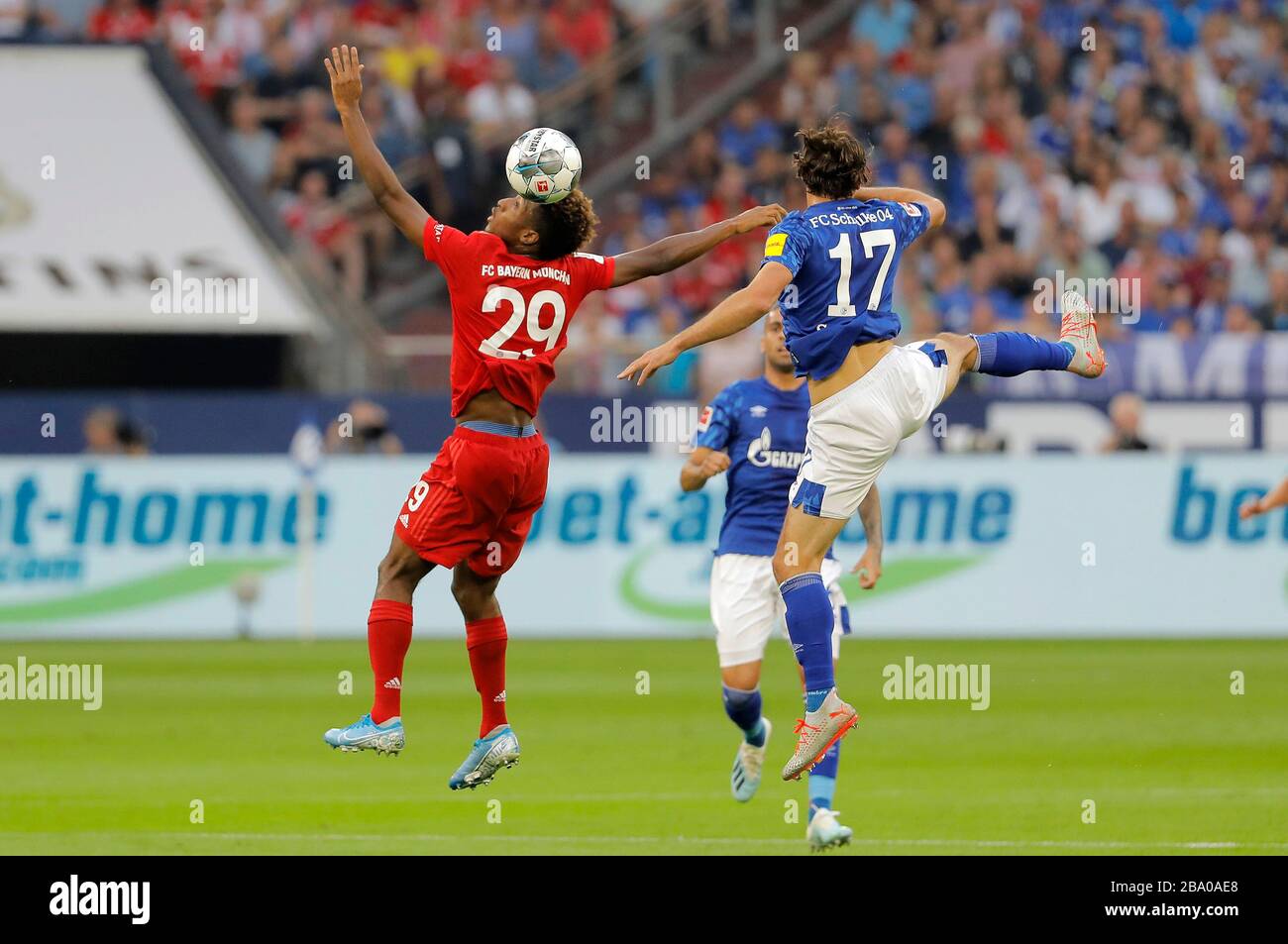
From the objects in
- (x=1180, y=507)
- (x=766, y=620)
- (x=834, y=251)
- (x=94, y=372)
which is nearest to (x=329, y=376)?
(x=94, y=372)

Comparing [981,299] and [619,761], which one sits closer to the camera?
[619,761]

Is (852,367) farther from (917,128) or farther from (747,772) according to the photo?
(917,128)

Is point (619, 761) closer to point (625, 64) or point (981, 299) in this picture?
point (981, 299)

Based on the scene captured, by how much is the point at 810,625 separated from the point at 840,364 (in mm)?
1235

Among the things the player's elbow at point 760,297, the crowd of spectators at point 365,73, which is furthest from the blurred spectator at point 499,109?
the player's elbow at point 760,297

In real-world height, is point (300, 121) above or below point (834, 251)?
above

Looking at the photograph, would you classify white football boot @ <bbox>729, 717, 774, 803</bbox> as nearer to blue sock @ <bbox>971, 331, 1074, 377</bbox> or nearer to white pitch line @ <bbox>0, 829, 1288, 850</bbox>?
white pitch line @ <bbox>0, 829, 1288, 850</bbox>

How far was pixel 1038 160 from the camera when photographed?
27906 mm

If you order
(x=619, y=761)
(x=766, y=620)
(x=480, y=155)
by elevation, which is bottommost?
(x=619, y=761)

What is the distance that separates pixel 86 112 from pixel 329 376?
4.14m

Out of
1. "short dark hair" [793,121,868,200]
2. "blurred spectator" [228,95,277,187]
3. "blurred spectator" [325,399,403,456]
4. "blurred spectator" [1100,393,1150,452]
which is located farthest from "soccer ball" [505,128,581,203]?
"blurred spectator" [228,95,277,187]

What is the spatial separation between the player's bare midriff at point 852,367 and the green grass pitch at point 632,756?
225cm

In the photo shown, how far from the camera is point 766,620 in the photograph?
1262cm

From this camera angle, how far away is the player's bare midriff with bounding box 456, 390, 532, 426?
35.1 feet
